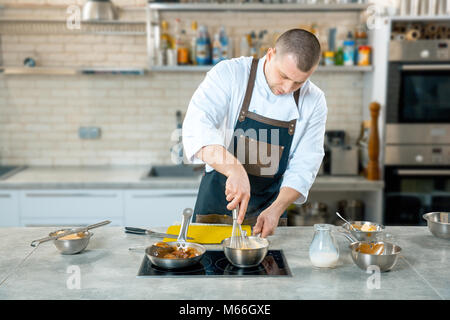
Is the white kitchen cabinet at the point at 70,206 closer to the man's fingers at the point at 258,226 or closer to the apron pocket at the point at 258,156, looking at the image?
the apron pocket at the point at 258,156

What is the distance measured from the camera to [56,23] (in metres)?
4.45

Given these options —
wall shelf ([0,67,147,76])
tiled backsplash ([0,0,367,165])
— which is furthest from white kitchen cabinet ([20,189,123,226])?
wall shelf ([0,67,147,76])

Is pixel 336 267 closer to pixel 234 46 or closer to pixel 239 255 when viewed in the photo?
pixel 239 255

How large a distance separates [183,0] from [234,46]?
630 millimetres

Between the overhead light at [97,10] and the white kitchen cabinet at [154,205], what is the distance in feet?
4.82

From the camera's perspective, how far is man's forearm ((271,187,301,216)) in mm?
2326

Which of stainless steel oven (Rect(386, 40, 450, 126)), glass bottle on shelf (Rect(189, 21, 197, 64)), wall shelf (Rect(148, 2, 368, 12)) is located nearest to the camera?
stainless steel oven (Rect(386, 40, 450, 126))

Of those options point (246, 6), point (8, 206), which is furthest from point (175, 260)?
point (246, 6)

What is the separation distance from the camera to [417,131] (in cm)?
403

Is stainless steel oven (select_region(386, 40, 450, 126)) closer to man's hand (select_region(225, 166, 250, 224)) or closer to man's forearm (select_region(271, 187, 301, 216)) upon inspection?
man's forearm (select_region(271, 187, 301, 216))

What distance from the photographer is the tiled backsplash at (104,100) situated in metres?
4.56

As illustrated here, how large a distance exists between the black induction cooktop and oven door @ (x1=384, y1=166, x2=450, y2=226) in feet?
7.95

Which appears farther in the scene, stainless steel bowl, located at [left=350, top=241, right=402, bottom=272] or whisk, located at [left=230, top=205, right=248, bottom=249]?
whisk, located at [left=230, top=205, right=248, bottom=249]
